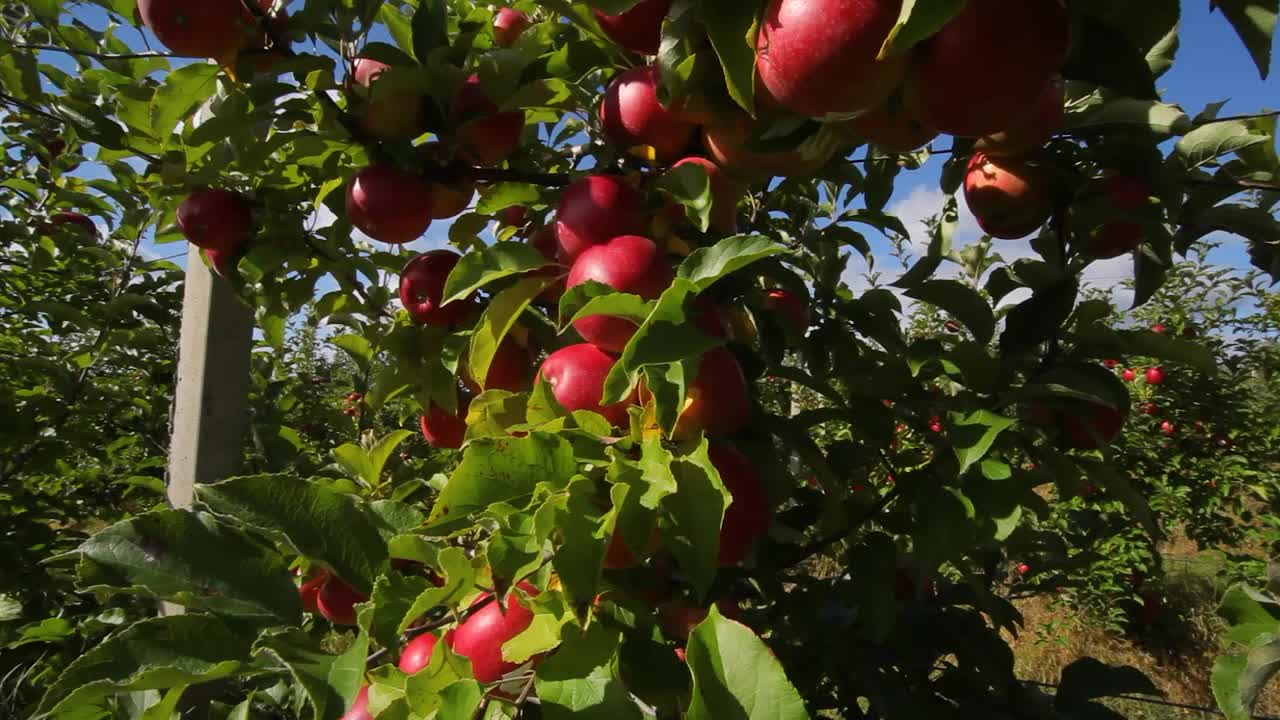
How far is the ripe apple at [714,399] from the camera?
61 centimetres

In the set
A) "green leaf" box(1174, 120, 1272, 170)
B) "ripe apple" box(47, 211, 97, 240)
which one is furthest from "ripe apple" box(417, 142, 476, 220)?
"ripe apple" box(47, 211, 97, 240)

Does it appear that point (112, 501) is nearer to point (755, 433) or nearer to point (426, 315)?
point (426, 315)

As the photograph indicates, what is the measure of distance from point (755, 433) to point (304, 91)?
632 millimetres

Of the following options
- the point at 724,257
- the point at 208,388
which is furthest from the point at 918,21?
the point at 208,388

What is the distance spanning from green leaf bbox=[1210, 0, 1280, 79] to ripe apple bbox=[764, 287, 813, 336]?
50 cm

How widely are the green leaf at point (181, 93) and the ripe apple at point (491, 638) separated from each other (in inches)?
28.2

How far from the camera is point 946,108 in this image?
1.53ft

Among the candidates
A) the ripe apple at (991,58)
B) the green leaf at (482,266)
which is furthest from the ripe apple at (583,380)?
the ripe apple at (991,58)

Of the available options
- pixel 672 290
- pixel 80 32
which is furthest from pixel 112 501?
pixel 672 290

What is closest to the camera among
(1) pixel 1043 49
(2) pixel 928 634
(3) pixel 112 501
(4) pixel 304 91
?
(1) pixel 1043 49

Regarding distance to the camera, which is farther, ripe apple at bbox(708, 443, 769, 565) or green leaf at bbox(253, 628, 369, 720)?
ripe apple at bbox(708, 443, 769, 565)

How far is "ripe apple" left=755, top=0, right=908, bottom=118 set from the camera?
433 millimetres

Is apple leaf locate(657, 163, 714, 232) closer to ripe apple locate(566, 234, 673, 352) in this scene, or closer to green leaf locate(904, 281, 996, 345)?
ripe apple locate(566, 234, 673, 352)

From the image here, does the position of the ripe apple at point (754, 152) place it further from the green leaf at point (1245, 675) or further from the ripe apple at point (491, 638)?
the green leaf at point (1245, 675)
